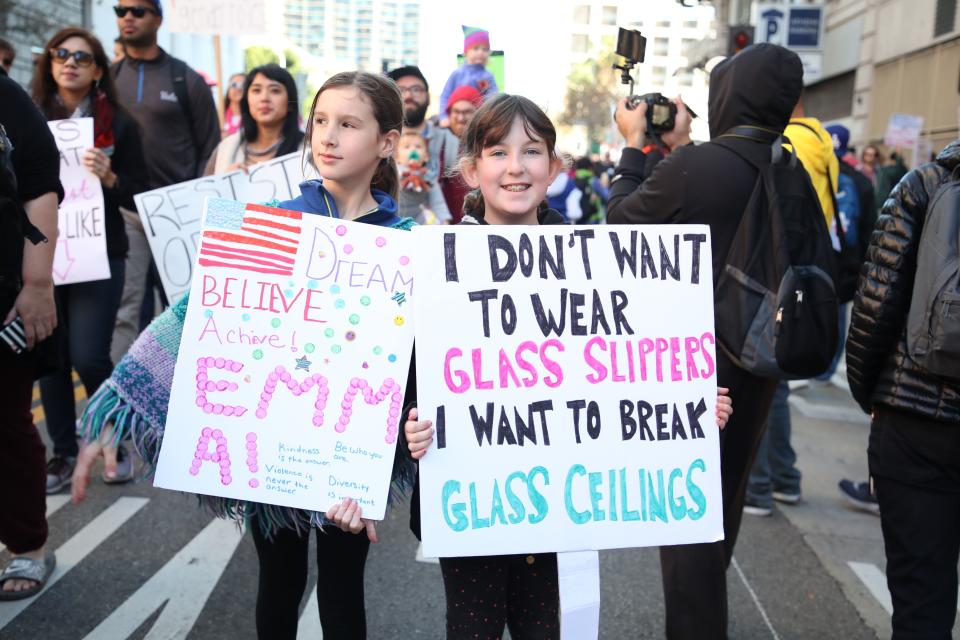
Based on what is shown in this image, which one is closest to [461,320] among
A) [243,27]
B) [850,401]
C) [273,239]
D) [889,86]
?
[273,239]

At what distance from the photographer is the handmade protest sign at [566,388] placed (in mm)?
2096

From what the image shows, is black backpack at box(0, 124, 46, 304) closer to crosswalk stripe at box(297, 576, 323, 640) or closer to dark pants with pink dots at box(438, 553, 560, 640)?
crosswalk stripe at box(297, 576, 323, 640)

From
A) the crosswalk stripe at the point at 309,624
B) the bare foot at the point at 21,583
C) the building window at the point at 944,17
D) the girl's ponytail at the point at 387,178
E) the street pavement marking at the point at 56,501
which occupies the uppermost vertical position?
the building window at the point at 944,17

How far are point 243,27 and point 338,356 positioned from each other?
512 cm

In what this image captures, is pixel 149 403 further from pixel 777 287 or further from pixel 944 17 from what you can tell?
pixel 944 17

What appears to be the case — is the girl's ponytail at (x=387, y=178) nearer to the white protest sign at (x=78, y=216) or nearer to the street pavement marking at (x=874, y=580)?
the white protest sign at (x=78, y=216)

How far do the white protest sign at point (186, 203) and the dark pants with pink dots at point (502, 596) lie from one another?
92.3 inches

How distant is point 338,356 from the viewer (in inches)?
84.3

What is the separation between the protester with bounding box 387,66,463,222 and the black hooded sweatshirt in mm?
2863

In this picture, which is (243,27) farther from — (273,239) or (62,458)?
(273,239)

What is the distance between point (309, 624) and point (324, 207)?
1.62 metres

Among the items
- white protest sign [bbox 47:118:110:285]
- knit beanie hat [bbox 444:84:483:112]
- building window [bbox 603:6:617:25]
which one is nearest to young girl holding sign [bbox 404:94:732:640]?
white protest sign [bbox 47:118:110:285]

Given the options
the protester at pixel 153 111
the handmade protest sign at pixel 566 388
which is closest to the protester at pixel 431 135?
the protester at pixel 153 111

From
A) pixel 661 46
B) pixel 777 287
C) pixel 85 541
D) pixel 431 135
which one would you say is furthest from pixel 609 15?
pixel 777 287
